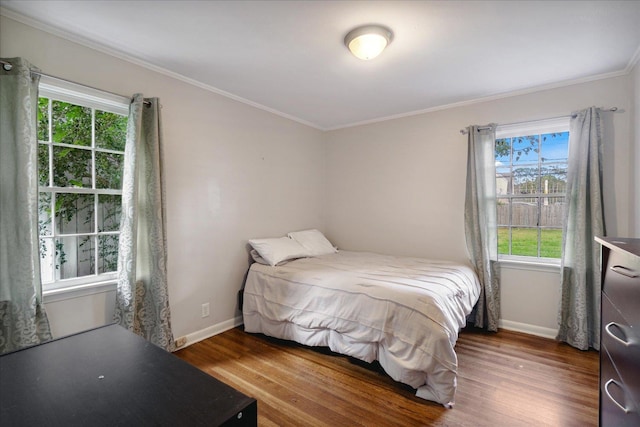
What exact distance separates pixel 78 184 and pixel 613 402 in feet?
10.4

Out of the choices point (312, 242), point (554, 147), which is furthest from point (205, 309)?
point (554, 147)

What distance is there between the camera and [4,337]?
168 centimetres

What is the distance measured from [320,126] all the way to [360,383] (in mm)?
3253

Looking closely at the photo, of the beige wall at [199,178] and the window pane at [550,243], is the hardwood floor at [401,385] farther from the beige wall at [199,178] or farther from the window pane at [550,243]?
the window pane at [550,243]

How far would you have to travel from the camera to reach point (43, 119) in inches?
78.0

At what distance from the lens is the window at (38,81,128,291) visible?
78.5 inches

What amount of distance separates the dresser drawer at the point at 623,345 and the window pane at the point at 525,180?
203 cm

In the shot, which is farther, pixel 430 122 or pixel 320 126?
pixel 320 126

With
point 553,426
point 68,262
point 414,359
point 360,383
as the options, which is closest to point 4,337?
point 68,262

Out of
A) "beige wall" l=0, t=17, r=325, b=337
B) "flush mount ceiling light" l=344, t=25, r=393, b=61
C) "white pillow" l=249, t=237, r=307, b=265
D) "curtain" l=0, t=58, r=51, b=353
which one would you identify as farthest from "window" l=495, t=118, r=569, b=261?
"curtain" l=0, t=58, r=51, b=353

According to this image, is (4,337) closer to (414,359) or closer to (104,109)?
(104,109)

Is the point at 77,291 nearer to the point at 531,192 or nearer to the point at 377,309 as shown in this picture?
the point at 377,309

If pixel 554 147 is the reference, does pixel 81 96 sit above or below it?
above

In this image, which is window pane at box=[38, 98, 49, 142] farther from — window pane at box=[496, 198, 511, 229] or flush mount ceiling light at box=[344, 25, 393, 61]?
window pane at box=[496, 198, 511, 229]
